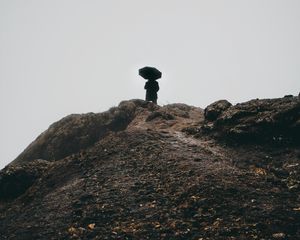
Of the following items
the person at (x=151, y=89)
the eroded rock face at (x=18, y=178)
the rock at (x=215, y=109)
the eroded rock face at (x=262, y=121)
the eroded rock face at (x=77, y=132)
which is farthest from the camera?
the person at (x=151, y=89)

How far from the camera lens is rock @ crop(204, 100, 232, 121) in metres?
28.1

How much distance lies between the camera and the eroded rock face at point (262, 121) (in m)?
23.6

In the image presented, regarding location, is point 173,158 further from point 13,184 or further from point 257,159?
point 13,184

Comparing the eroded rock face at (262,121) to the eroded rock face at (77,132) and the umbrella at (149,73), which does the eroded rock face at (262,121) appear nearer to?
the eroded rock face at (77,132)

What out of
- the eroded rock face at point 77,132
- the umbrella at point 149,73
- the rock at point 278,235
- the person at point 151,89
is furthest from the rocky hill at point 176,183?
the umbrella at point 149,73

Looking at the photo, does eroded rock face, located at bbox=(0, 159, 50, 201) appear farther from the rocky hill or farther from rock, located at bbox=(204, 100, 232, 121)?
rock, located at bbox=(204, 100, 232, 121)

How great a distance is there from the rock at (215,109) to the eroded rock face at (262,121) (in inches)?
25.4

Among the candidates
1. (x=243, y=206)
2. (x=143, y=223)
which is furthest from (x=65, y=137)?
(x=243, y=206)

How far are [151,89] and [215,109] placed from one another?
13.3 metres

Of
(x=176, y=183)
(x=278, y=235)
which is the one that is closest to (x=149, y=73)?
(x=176, y=183)

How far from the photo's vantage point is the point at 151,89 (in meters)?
40.4

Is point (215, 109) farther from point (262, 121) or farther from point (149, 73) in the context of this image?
point (149, 73)

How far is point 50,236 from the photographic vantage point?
18812 millimetres

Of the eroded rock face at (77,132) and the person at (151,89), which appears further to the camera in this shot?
the person at (151,89)
